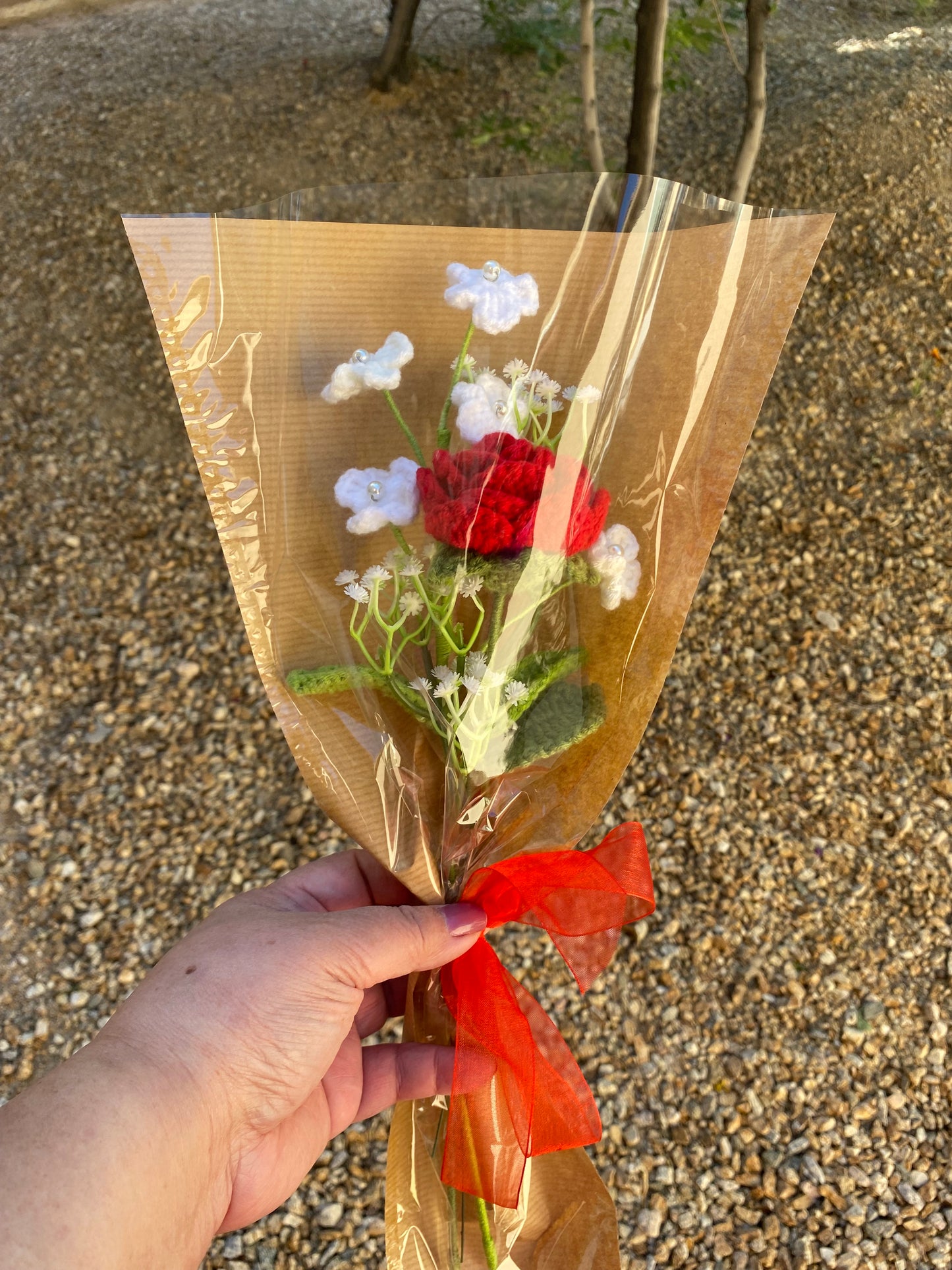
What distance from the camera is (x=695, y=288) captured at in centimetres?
111

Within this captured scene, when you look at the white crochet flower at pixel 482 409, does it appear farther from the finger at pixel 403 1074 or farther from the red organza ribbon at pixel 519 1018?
the finger at pixel 403 1074

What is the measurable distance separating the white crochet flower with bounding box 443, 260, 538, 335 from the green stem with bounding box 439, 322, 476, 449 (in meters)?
0.03

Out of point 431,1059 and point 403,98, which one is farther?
point 403,98

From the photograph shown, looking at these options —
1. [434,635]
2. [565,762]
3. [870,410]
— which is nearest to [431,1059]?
[565,762]

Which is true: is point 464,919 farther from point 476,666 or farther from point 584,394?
point 584,394

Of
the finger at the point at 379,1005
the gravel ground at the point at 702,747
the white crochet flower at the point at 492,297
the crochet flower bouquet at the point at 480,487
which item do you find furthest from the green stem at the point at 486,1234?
the white crochet flower at the point at 492,297

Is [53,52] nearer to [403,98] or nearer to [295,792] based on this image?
[403,98]

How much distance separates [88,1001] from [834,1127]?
1.56 metres

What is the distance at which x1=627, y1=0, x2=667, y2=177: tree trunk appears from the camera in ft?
8.50

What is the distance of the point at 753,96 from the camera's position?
2.95 meters

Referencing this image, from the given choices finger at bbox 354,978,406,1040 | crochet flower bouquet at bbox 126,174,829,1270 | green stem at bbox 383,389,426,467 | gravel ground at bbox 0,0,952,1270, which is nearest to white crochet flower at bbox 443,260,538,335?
crochet flower bouquet at bbox 126,174,829,1270

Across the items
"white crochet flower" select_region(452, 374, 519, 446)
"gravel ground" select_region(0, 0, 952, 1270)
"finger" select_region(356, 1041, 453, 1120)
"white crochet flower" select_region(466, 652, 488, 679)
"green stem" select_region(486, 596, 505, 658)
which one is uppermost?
"white crochet flower" select_region(452, 374, 519, 446)

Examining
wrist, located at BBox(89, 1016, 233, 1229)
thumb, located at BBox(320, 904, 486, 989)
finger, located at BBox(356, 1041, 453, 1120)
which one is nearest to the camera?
wrist, located at BBox(89, 1016, 233, 1229)

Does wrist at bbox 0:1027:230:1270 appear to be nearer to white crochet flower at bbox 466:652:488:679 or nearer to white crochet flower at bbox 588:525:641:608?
white crochet flower at bbox 466:652:488:679
